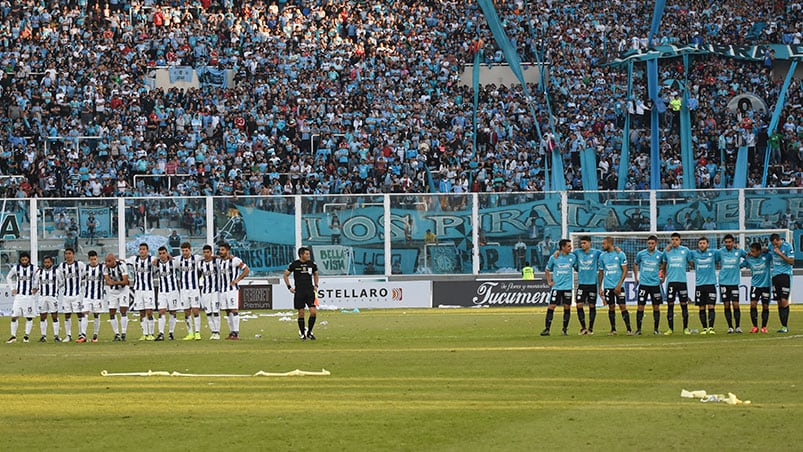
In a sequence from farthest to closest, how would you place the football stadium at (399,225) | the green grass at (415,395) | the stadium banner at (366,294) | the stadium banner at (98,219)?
the stadium banner at (366,294) → the stadium banner at (98,219) → the football stadium at (399,225) → the green grass at (415,395)

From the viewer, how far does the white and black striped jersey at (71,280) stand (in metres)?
29.0

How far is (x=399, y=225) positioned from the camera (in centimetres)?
4197

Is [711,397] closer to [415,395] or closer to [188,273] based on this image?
[415,395]

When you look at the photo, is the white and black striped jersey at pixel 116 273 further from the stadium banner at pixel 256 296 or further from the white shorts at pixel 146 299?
the stadium banner at pixel 256 296

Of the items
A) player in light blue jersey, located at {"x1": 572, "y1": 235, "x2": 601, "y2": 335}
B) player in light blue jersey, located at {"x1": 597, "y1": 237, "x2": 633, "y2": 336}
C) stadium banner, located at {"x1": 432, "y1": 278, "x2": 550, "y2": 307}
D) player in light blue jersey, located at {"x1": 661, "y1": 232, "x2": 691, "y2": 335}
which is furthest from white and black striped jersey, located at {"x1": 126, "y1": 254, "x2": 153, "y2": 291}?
stadium banner, located at {"x1": 432, "y1": 278, "x2": 550, "y2": 307}

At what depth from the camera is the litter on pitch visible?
48.7 feet

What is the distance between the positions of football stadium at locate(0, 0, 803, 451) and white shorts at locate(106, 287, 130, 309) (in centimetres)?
6

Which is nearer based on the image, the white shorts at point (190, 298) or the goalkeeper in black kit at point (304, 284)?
the goalkeeper in black kit at point (304, 284)

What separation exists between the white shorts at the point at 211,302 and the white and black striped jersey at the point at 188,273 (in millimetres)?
328

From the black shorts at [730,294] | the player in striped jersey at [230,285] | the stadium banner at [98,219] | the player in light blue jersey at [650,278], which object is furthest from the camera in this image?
the stadium banner at [98,219]

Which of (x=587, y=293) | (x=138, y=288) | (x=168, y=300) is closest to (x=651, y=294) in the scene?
(x=587, y=293)

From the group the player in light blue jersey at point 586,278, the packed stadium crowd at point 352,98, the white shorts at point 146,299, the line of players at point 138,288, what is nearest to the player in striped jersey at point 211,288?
the line of players at point 138,288

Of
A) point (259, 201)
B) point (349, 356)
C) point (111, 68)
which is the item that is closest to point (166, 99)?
point (111, 68)

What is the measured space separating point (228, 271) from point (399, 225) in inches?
545
